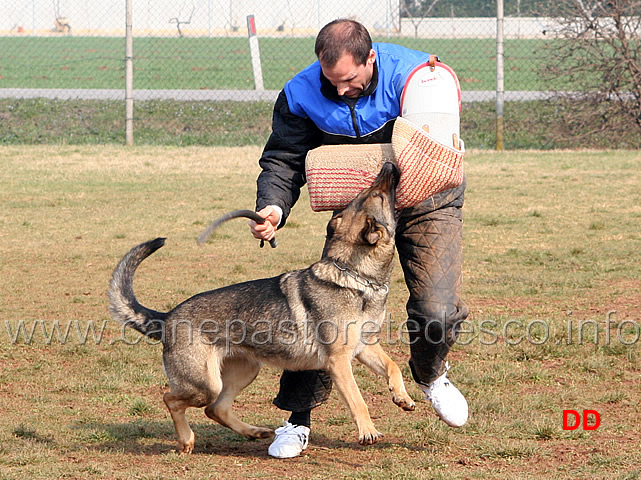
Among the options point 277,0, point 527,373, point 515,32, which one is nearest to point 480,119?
point 515,32

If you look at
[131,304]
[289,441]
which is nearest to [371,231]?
[289,441]

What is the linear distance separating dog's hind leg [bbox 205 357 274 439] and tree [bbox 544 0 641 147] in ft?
38.4

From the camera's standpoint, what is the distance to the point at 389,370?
3.90m

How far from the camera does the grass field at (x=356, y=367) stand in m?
3.92

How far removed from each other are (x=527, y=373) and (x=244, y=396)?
1.66 meters

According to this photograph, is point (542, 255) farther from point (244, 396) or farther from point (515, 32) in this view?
point (515, 32)

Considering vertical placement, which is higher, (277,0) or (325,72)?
(277,0)

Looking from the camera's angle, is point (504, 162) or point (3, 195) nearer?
point (3, 195)

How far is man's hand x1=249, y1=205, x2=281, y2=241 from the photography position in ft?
12.8

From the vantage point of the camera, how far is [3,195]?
437 inches

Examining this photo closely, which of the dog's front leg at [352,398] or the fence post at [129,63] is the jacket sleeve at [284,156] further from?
the fence post at [129,63]

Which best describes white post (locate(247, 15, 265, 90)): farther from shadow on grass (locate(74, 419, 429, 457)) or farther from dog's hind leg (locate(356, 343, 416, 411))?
dog's hind leg (locate(356, 343, 416, 411))

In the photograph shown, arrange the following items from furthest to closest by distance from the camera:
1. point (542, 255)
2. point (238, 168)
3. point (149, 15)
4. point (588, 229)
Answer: point (149, 15), point (238, 168), point (588, 229), point (542, 255)

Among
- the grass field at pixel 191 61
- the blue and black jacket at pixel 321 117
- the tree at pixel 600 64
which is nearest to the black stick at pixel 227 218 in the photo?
the blue and black jacket at pixel 321 117
